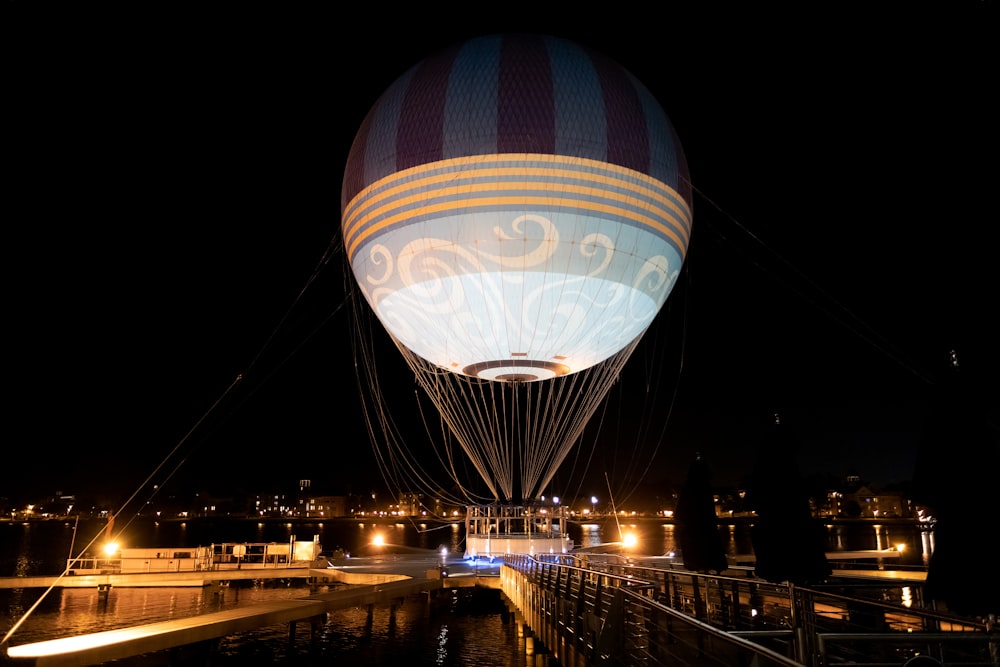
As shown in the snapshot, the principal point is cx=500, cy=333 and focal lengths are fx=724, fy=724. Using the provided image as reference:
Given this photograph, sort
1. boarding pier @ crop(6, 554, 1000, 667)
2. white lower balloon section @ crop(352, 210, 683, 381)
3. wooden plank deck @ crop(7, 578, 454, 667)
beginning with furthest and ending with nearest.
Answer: white lower balloon section @ crop(352, 210, 683, 381), wooden plank deck @ crop(7, 578, 454, 667), boarding pier @ crop(6, 554, 1000, 667)

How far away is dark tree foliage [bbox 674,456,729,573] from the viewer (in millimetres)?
15602

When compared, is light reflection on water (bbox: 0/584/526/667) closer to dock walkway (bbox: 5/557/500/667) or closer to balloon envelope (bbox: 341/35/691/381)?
dock walkway (bbox: 5/557/500/667)

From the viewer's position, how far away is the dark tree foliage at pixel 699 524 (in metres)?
15.6

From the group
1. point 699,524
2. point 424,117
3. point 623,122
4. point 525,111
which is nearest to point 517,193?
point 525,111

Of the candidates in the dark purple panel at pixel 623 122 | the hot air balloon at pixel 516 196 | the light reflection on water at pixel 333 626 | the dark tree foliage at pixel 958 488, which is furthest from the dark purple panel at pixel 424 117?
the light reflection on water at pixel 333 626

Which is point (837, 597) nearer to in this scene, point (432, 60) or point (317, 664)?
point (432, 60)

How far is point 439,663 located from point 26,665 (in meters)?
9.94

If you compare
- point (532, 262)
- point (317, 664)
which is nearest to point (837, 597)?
point (532, 262)

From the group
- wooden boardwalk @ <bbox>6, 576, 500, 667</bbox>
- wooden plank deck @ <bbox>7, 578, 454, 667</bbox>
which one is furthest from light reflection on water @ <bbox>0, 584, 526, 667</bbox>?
wooden plank deck @ <bbox>7, 578, 454, 667</bbox>

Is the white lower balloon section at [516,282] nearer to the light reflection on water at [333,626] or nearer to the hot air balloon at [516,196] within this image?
the hot air balloon at [516,196]

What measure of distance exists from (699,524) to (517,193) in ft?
26.8

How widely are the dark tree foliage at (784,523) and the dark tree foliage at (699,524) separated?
3419mm

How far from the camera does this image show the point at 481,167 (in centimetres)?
1446

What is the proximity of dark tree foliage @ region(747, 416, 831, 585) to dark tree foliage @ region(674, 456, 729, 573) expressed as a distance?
342 centimetres
